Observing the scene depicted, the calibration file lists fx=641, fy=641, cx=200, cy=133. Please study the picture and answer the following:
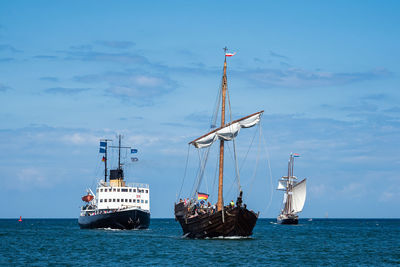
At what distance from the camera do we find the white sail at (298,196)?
6201 inches

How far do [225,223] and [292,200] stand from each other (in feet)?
357

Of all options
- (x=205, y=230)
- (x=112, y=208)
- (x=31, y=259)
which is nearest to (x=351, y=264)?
(x=205, y=230)

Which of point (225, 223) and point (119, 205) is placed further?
point (119, 205)

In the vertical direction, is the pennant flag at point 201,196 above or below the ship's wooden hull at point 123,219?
above

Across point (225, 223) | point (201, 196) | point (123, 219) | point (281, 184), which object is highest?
point (281, 184)

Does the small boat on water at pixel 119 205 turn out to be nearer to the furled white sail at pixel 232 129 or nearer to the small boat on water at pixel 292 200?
the furled white sail at pixel 232 129

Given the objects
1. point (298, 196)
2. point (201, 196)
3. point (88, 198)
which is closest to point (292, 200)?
point (298, 196)

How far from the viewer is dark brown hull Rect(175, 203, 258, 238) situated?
5581cm

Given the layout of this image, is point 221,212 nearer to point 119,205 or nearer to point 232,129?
point 232,129

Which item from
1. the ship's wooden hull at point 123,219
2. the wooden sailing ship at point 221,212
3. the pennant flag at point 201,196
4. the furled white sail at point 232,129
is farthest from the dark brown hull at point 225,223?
the ship's wooden hull at point 123,219

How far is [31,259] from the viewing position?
4906 centimetres

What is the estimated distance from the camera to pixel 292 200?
16250cm

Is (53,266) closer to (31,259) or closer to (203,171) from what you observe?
(31,259)

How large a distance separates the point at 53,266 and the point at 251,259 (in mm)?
14176
